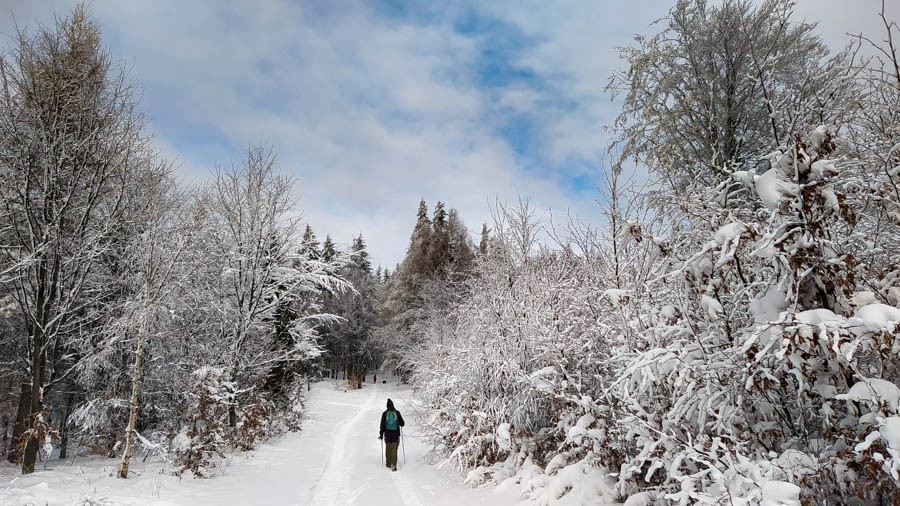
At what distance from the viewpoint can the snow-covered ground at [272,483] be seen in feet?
21.8

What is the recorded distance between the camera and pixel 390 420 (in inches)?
438

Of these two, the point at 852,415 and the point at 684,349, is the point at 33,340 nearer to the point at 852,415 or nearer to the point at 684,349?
the point at 684,349

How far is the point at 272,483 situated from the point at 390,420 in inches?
126

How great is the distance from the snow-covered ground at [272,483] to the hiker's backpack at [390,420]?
0.93m

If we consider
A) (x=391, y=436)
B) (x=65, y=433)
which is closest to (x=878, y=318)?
(x=391, y=436)

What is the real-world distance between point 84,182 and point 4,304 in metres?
4.70

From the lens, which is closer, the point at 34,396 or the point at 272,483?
the point at 34,396

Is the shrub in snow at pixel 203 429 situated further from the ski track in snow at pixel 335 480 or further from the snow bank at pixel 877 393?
the snow bank at pixel 877 393

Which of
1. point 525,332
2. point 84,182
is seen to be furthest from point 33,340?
point 525,332

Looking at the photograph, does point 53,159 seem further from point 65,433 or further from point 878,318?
point 878,318

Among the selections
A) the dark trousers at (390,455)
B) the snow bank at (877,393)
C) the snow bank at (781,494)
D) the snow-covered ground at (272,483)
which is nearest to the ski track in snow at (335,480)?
the snow-covered ground at (272,483)

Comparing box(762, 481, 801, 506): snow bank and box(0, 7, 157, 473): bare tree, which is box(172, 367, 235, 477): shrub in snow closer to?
box(0, 7, 157, 473): bare tree

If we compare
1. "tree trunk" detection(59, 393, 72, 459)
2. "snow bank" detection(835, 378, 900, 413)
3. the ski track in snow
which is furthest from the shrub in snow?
"snow bank" detection(835, 378, 900, 413)

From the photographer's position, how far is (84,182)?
29.8ft
